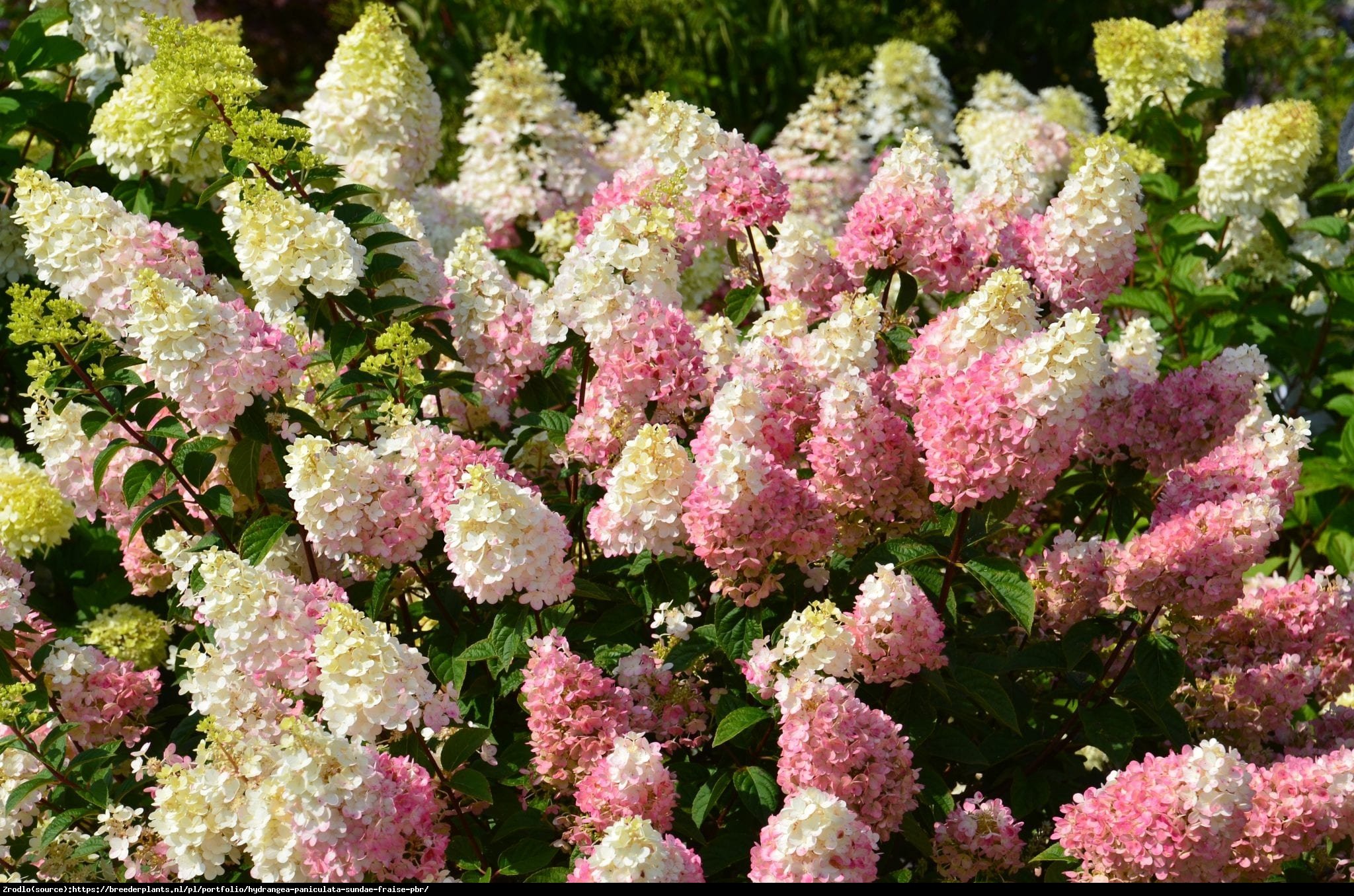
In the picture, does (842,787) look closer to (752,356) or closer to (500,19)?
(752,356)

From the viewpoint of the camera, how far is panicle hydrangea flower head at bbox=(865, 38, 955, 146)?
19.7ft

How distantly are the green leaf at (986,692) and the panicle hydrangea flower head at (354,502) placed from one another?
1.06m

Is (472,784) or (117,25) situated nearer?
(472,784)

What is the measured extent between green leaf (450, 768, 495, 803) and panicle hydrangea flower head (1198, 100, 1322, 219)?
142 inches

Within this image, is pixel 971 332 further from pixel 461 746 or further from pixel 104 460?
pixel 104 460

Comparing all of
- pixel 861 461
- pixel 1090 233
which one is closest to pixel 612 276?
pixel 861 461

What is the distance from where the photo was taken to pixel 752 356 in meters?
2.99

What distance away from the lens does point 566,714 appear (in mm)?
2611

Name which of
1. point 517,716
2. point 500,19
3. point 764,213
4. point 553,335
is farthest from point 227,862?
point 500,19

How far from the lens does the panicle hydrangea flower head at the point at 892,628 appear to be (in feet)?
8.34

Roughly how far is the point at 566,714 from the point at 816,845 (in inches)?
21.2

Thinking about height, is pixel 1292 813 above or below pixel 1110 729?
above

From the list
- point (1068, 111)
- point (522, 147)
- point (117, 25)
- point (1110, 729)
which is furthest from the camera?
point (1068, 111)

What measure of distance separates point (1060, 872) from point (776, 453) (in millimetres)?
928
